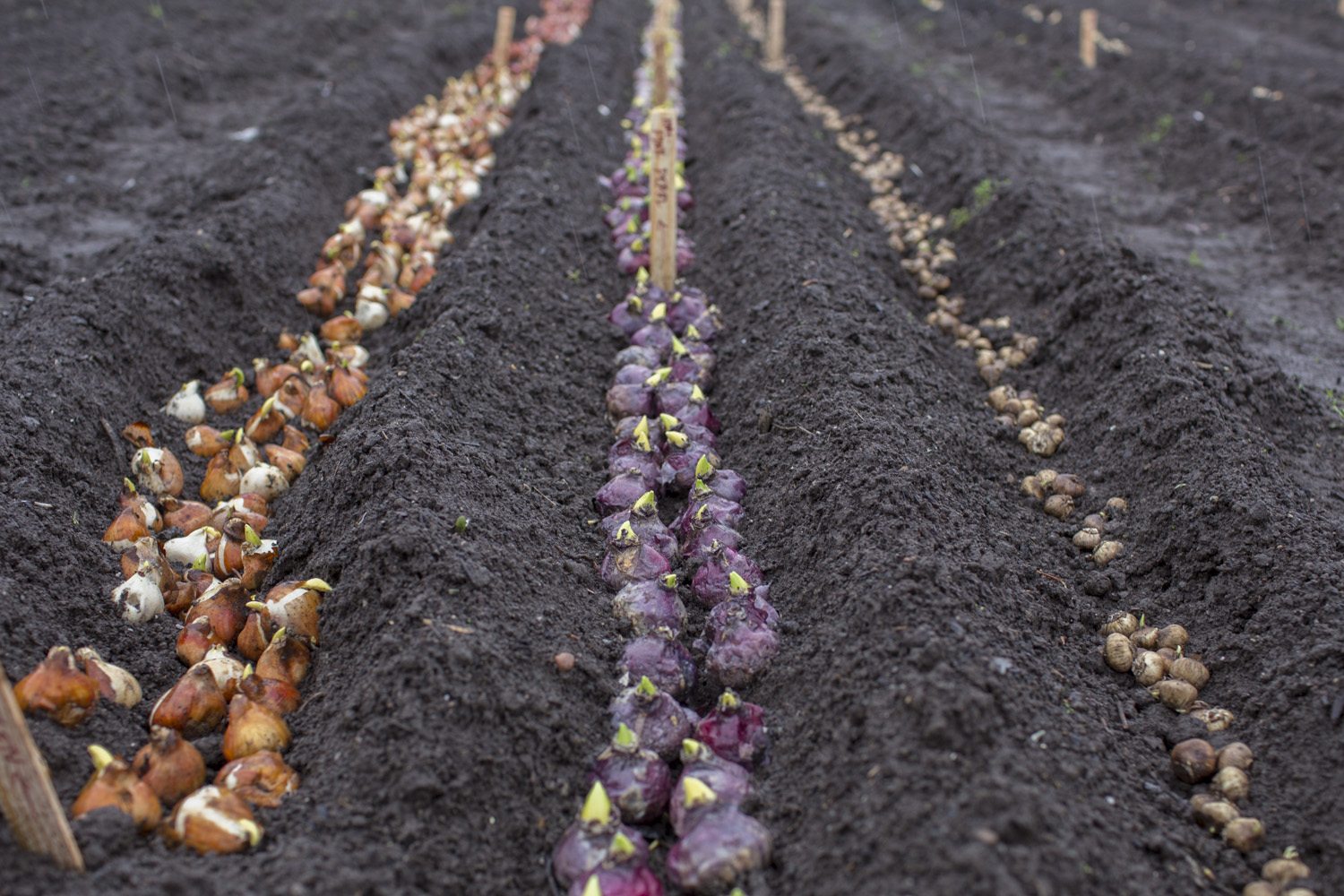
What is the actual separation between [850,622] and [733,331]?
8.06ft

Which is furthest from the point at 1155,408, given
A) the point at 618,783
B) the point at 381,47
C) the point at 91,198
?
the point at 381,47

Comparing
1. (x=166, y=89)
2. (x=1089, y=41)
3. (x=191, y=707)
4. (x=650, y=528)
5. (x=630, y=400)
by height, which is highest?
(x=1089, y=41)

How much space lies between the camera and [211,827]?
2436mm

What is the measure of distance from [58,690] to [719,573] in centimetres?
204

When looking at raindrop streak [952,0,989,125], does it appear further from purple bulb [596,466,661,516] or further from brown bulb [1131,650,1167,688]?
brown bulb [1131,650,1167,688]

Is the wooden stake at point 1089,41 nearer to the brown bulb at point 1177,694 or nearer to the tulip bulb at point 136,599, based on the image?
the brown bulb at point 1177,694

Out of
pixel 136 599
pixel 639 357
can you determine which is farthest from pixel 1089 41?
pixel 136 599

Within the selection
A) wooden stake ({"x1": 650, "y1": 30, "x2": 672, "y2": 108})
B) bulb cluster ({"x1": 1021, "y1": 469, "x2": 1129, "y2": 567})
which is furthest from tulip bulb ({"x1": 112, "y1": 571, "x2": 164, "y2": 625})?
wooden stake ({"x1": 650, "y1": 30, "x2": 672, "y2": 108})

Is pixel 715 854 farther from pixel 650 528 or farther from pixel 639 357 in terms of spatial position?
pixel 639 357

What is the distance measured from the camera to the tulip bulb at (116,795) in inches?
96.6

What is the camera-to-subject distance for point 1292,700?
9.62ft

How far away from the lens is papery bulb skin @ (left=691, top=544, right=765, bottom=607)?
11.3ft

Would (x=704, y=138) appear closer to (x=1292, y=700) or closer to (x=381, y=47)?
(x=381, y=47)

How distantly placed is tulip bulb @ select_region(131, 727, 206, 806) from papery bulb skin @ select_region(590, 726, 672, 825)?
42.7 inches
